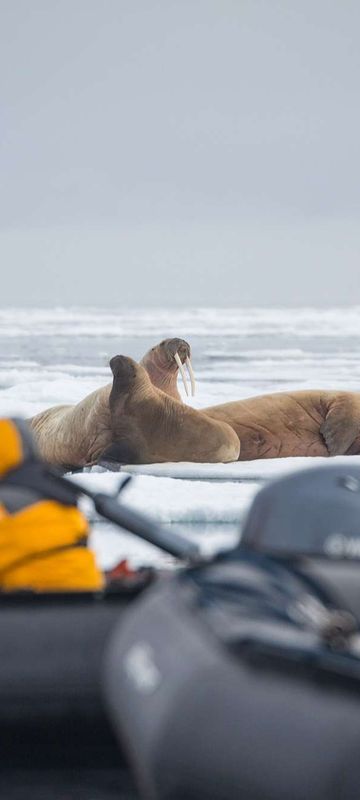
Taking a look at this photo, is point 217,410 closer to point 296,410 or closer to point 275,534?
point 296,410

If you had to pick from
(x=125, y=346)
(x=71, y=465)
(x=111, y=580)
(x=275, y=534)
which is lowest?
(x=125, y=346)

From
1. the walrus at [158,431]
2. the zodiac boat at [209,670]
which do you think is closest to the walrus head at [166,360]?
the walrus at [158,431]

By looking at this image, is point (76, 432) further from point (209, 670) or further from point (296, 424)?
point (209, 670)

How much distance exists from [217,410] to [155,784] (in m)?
8.99

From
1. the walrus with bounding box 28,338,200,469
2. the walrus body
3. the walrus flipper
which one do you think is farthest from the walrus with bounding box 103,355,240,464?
the walrus flipper

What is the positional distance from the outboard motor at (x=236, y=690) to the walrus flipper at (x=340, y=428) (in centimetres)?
815

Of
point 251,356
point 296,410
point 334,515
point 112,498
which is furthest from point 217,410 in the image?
point 251,356

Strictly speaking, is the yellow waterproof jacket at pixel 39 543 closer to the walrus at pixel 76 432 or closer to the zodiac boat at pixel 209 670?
the zodiac boat at pixel 209 670

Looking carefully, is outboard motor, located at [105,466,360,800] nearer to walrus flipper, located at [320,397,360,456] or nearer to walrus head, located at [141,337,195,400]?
walrus flipper, located at [320,397,360,456]

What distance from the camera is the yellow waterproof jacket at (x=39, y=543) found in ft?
10.2

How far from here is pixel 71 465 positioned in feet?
34.6

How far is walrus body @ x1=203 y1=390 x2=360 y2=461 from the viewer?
1091 centimetres

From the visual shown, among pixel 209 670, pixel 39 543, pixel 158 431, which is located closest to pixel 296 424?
pixel 158 431

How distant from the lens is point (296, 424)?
11.1 meters
